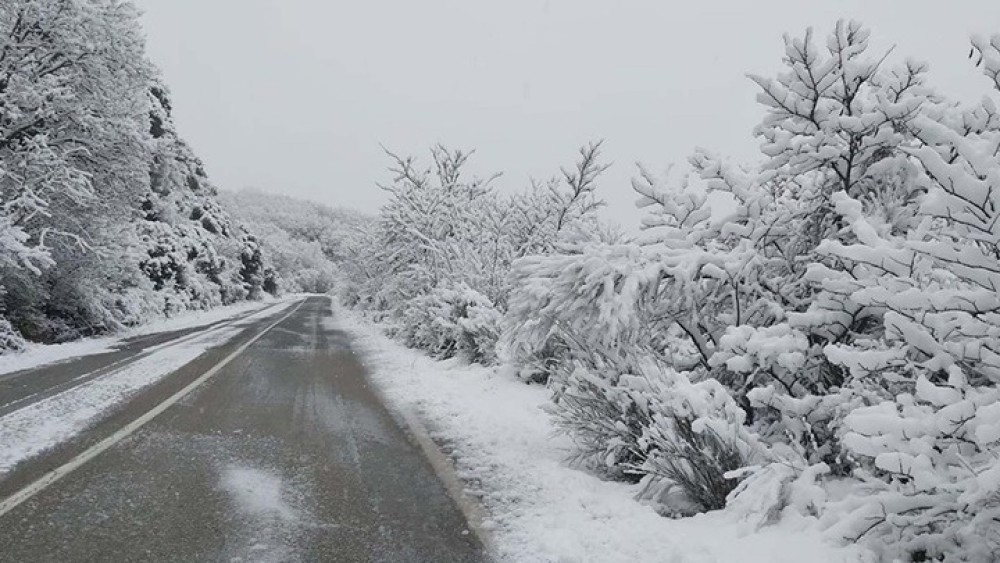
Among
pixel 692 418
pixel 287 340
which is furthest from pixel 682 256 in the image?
pixel 287 340

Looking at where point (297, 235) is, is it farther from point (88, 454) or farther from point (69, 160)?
point (88, 454)

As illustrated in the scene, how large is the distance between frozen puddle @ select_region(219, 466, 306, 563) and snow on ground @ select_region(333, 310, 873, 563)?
4.09 ft

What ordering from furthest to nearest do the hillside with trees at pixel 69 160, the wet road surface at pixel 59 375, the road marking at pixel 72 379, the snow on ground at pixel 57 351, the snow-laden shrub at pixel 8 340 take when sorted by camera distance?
the hillside with trees at pixel 69 160, the snow-laden shrub at pixel 8 340, the snow on ground at pixel 57 351, the wet road surface at pixel 59 375, the road marking at pixel 72 379

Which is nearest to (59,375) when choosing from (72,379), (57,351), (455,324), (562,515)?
(72,379)

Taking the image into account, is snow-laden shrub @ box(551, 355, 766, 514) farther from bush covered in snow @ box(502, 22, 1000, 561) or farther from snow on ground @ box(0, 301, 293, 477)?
snow on ground @ box(0, 301, 293, 477)

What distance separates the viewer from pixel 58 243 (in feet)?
51.9

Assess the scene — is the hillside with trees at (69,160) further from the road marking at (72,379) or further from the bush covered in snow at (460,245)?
the bush covered in snow at (460,245)

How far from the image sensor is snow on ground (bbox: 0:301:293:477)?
564cm

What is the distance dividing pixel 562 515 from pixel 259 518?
197cm

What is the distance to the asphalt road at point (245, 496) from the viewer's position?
3660 mm

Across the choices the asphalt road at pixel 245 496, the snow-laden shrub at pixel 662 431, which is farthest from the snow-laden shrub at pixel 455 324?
the snow-laden shrub at pixel 662 431

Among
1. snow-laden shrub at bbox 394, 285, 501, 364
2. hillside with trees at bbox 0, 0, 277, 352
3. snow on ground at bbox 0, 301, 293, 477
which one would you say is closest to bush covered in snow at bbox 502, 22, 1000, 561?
snow on ground at bbox 0, 301, 293, 477

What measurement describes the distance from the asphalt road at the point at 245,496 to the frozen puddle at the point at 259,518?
0.01 metres

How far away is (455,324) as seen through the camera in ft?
44.9
